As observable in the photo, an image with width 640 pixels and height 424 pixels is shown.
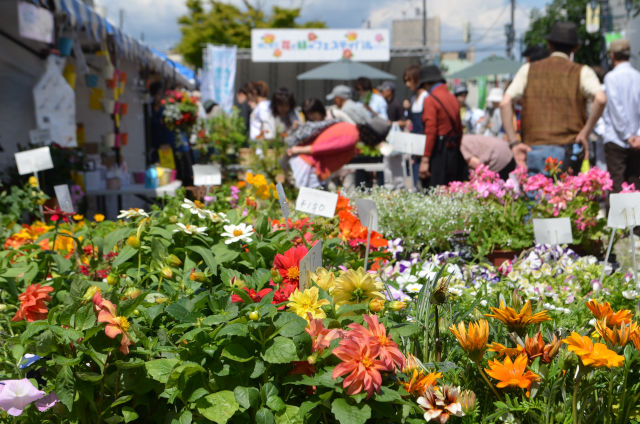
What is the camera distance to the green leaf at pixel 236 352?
3.97 ft

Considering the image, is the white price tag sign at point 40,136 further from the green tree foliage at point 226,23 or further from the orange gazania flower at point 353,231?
the green tree foliage at point 226,23

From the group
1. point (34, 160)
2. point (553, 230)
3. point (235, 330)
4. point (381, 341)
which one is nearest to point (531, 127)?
point (553, 230)

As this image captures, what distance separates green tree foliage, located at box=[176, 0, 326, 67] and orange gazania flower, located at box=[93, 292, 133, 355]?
31120 millimetres

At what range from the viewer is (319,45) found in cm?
1492

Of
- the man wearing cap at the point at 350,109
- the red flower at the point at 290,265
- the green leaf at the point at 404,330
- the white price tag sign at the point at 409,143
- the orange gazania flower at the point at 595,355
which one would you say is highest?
the man wearing cap at the point at 350,109

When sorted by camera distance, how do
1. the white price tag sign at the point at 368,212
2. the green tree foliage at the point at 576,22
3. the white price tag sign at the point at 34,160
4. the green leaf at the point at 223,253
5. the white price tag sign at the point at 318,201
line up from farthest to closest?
1. the green tree foliage at the point at 576,22
2. the white price tag sign at the point at 34,160
3. the white price tag sign at the point at 318,201
4. the white price tag sign at the point at 368,212
5. the green leaf at the point at 223,253

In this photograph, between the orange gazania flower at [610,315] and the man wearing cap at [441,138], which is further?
the man wearing cap at [441,138]

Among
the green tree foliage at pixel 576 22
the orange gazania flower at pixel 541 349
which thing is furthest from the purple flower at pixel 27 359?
the green tree foliage at pixel 576 22

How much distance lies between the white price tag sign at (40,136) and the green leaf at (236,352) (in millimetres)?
4274

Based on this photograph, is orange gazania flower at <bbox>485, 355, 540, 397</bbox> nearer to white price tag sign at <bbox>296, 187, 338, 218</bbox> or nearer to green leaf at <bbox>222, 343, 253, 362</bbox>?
green leaf at <bbox>222, 343, 253, 362</bbox>

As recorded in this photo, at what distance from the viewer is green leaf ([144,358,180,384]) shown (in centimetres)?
122

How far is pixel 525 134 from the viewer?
4539mm

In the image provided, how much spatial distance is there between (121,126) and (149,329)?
793 centimetres

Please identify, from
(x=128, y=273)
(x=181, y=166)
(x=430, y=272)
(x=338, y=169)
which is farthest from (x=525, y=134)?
(x=181, y=166)
